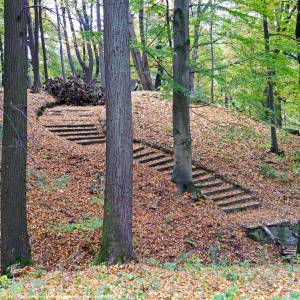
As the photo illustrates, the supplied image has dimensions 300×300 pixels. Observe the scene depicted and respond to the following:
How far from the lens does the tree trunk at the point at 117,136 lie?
231 inches

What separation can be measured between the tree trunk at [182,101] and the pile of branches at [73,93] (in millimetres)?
10795

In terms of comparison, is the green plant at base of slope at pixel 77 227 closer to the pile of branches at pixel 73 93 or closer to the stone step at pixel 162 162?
the stone step at pixel 162 162

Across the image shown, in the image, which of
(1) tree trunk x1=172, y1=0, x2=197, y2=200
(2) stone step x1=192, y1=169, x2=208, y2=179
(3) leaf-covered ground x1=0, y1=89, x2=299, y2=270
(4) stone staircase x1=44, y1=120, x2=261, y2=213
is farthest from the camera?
(2) stone step x1=192, y1=169, x2=208, y2=179

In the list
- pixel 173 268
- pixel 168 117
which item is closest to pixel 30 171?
pixel 173 268

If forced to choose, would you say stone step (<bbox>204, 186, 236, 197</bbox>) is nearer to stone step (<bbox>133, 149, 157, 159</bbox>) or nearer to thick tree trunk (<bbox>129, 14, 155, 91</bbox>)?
stone step (<bbox>133, 149, 157, 159</bbox>)

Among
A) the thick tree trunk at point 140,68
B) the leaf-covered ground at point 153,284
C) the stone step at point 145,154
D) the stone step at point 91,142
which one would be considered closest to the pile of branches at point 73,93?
the thick tree trunk at point 140,68

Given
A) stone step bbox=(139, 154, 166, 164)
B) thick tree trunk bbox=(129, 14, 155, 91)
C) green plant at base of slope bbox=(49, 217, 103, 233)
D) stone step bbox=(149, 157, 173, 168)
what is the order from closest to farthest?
green plant at base of slope bbox=(49, 217, 103, 233) < stone step bbox=(149, 157, 173, 168) < stone step bbox=(139, 154, 166, 164) < thick tree trunk bbox=(129, 14, 155, 91)

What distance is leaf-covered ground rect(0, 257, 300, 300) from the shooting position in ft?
12.9

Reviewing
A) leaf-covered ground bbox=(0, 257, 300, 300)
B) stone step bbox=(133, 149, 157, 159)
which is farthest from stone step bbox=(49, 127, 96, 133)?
leaf-covered ground bbox=(0, 257, 300, 300)

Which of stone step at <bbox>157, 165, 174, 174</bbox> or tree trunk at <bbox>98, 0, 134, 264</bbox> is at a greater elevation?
tree trunk at <bbox>98, 0, 134, 264</bbox>

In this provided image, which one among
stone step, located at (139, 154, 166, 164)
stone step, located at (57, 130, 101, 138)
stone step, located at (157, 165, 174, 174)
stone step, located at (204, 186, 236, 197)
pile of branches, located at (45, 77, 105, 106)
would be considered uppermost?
pile of branches, located at (45, 77, 105, 106)

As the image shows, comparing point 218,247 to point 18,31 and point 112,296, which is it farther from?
point 18,31

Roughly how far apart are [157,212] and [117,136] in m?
4.30

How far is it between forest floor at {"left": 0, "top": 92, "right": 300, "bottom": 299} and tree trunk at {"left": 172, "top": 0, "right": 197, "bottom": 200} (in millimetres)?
487
